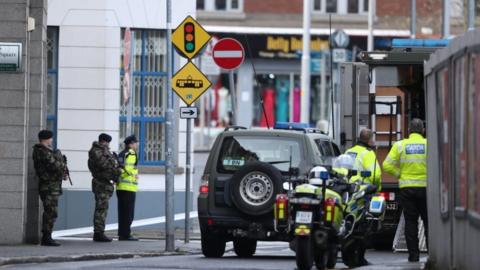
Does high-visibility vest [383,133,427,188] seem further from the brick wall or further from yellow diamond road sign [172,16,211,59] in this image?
the brick wall

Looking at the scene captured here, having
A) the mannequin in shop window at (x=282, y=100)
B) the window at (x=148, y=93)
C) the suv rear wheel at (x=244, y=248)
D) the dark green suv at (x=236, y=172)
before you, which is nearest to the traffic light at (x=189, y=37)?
the dark green suv at (x=236, y=172)

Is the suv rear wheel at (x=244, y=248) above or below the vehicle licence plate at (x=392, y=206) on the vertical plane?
below

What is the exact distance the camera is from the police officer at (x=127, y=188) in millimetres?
22547

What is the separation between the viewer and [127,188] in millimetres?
22766

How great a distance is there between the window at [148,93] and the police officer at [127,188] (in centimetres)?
241

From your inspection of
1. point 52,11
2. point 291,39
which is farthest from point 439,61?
point 291,39

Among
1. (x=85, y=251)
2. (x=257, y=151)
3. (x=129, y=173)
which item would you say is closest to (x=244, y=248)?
(x=257, y=151)

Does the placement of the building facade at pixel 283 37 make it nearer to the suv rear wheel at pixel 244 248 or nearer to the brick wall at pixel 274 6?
the brick wall at pixel 274 6

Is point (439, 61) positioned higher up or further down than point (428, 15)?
further down

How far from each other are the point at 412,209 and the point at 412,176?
397 millimetres

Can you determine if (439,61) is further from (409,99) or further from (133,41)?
(133,41)

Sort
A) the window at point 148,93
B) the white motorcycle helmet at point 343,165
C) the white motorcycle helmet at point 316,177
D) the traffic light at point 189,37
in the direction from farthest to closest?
the window at point 148,93 < the traffic light at point 189,37 < the white motorcycle helmet at point 343,165 < the white motorcycle helmet at point 316,177

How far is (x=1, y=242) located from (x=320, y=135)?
460 centimetres

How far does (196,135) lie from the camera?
63.4 meters
